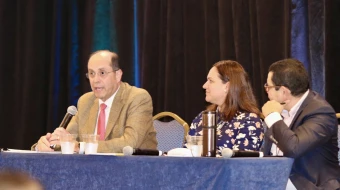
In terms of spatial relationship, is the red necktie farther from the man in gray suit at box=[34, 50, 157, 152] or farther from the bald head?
the bald head

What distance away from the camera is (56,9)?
15.9 ft

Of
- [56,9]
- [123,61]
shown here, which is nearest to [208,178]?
[123,61]

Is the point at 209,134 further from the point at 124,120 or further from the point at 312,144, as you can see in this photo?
the point at 124,120

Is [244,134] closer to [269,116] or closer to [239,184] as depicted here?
[269,116]

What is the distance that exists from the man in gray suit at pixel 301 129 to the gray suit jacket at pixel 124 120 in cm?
70

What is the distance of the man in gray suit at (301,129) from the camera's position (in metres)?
2.45

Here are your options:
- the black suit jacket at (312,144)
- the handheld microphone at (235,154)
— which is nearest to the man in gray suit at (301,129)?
the black suit jacket at (312,144)

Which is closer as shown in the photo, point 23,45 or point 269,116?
point 269,116

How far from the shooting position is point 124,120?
10.4 feet

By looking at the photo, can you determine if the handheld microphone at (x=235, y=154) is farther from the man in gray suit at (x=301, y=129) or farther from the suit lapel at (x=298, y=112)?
the suit lapel at (x=298, y=112)

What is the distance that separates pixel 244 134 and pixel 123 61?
187 cm

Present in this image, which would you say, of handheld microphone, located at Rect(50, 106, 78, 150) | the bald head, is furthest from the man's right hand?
the bald head

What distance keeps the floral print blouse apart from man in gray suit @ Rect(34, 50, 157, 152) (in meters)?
0.43

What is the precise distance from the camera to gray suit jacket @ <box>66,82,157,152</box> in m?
3.02
